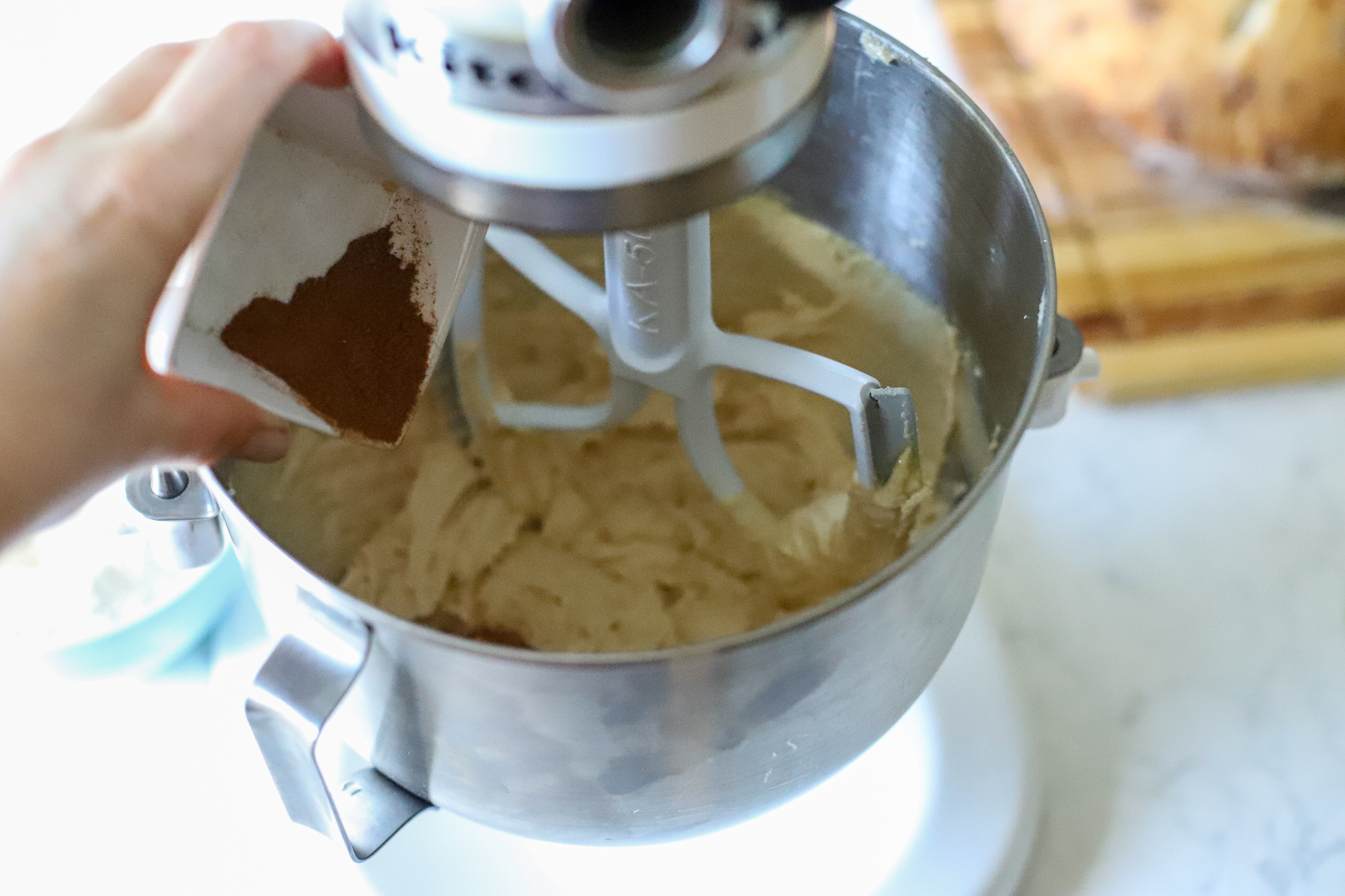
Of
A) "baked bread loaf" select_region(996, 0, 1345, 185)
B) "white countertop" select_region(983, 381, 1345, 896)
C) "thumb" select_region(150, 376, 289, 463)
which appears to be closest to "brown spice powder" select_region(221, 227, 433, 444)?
"thumb" select_region(150, 376, 289, 463)

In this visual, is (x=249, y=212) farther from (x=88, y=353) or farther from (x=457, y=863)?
(x=457, y=863)

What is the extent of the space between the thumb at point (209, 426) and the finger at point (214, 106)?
0.18ft

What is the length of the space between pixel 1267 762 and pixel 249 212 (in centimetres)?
45

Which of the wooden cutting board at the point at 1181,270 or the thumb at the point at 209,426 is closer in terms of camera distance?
the thumb at the point at 209,426

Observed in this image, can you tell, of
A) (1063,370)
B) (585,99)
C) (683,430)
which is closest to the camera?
(585,99)

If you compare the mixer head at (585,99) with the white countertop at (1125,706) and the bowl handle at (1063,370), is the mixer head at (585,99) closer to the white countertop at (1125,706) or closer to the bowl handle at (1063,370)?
the bowl handle at (1063,370)

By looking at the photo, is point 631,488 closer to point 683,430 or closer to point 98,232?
point 683,430

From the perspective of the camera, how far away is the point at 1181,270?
60 centimetres

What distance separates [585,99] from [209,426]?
173 mm

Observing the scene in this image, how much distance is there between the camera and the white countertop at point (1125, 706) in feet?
1.48

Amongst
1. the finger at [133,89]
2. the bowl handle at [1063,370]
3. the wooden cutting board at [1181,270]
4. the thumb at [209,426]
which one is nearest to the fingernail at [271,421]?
the thumb at [209,426]

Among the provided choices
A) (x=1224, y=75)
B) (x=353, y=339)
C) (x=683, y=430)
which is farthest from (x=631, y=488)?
(x=1224, y=75)

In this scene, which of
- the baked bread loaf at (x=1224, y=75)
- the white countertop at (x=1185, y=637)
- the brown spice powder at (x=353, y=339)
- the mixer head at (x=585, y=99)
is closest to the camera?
the mixer head at (x=585, y=99)

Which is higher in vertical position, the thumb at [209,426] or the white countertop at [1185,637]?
the thumb at [209,426]
